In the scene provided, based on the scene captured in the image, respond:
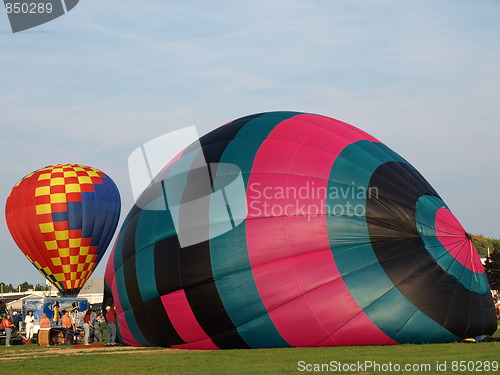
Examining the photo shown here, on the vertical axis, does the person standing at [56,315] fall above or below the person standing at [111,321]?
below

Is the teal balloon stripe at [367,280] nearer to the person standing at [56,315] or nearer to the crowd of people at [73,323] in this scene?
the crowd of people at [73,323]

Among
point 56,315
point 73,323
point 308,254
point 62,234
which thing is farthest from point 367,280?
point 62,234

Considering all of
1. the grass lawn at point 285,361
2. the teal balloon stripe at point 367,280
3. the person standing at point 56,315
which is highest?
the teal balloon stripe at point 367,280

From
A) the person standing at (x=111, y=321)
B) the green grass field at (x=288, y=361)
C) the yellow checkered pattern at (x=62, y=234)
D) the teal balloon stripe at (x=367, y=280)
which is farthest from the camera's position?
the yellow checkered pattern at (x=62, y=234)

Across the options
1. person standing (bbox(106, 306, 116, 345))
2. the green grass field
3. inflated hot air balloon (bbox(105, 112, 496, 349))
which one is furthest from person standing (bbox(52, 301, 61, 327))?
inflated hot air balloon (bbox(105, 112, 496, 349))

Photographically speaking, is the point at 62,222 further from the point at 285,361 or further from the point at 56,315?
the point at 285,361

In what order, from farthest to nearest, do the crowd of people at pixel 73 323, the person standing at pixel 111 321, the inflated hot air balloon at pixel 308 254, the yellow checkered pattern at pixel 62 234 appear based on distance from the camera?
the yellow checkered pattern at pixel 62 234 → the crowd of people at pixel 73 323 → the person standing at pixel 111 321 → the inflated hot air balloon at pixel 308 254

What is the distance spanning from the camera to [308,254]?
12523 millimetres

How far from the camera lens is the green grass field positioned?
9586 millimetres

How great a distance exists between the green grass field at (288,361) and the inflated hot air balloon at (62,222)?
1860 cm

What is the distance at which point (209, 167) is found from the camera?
1402cm

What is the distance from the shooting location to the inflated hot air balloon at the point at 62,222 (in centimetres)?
3212

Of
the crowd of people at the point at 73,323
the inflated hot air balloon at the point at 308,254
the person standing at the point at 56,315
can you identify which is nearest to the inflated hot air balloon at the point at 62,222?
the crowd of people at the point at 73,323

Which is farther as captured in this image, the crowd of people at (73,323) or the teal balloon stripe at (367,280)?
the crowd of people at (73,323)
